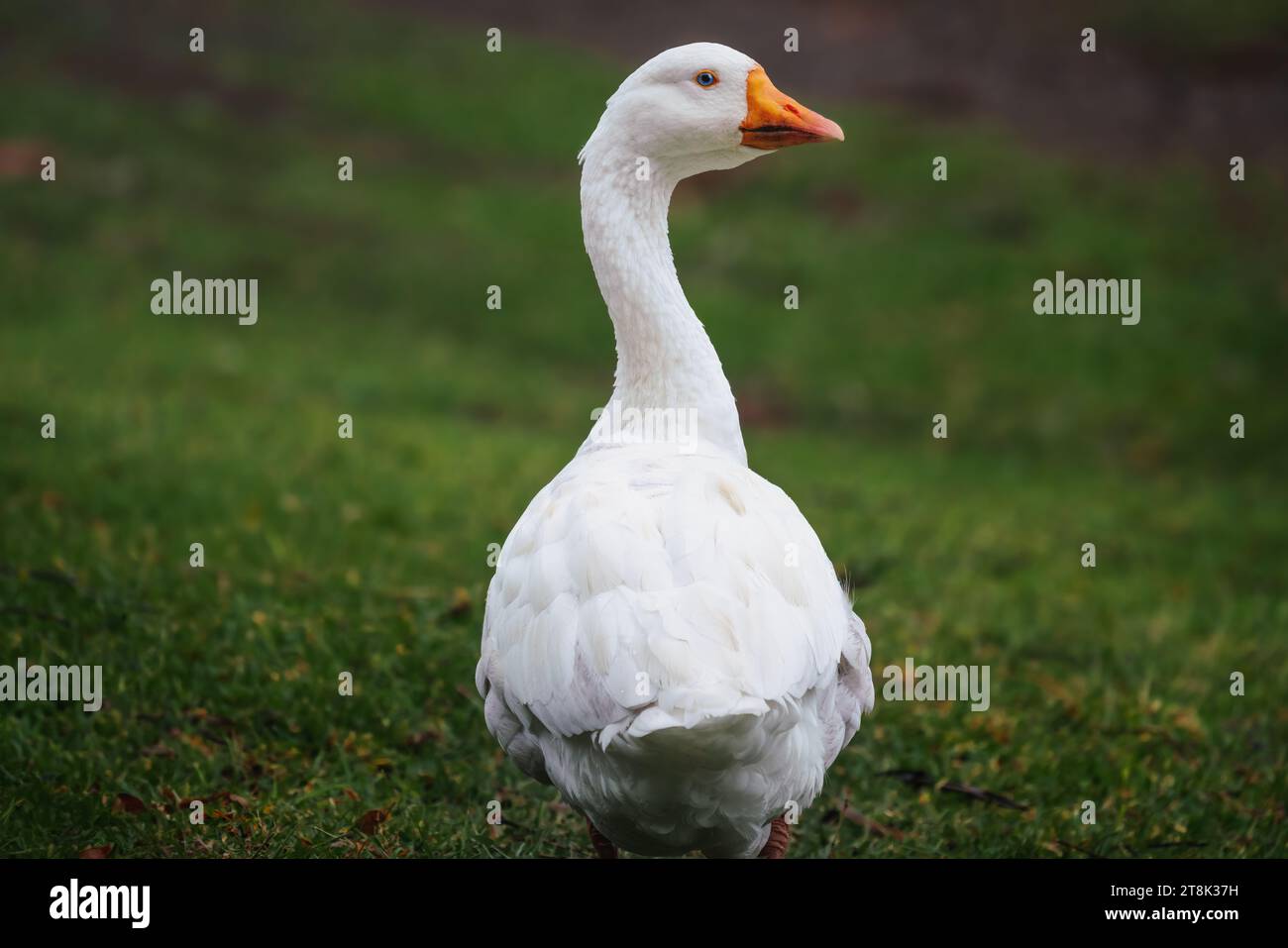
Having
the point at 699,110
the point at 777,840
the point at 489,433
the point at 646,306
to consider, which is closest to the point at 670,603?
the point at 777,840

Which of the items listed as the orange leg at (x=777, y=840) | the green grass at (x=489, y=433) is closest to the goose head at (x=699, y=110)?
the orange leg at (x=777, y=840)

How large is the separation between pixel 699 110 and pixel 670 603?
1767 mm

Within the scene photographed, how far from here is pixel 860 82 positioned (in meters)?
14.8

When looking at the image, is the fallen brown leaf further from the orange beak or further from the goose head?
the orange beak

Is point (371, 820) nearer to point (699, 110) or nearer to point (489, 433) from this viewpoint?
point (699, 110)

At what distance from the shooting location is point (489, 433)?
911 centimetres

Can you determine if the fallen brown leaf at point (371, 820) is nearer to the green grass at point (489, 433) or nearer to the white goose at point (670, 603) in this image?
the green grass at point (489, 433)

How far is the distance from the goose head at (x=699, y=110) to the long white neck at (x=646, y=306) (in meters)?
0.08

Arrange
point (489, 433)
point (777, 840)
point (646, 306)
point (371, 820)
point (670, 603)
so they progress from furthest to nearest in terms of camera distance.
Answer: point (489, 433) < point (646, 306) < point (371, 820) < point (777, 840) < point (670, 603)

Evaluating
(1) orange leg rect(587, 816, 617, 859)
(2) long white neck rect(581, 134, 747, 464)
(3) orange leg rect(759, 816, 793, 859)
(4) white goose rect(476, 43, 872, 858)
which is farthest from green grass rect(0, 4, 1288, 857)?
(2) long white neck rect(581, 134, 747, 464)

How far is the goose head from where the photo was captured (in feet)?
13.9

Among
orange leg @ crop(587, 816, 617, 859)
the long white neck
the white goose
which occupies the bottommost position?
orange leg @ crop(587, 816, 617, 859)

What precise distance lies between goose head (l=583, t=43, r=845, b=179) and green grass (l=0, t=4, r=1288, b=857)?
6.67 feet
